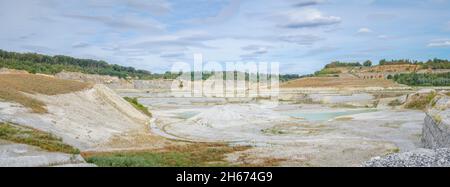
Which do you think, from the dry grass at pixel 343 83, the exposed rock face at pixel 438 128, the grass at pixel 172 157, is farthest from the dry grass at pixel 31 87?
the dry grass at pixel 343 83

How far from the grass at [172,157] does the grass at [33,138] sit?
1569mm

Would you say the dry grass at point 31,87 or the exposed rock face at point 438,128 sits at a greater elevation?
the dry grass at point 31,87

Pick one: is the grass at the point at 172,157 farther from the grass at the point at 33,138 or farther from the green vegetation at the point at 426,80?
the green vegetation at the point at 426,80

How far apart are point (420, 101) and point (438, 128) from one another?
41384 mm

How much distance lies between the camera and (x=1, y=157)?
21.8 metres

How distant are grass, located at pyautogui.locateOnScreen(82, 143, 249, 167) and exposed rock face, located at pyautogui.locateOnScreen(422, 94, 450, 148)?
Answer: 13.1 metres

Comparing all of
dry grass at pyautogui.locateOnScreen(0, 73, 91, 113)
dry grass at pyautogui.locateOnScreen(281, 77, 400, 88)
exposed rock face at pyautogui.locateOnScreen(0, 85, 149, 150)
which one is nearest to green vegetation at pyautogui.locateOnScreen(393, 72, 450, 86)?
dry grass at pyautogui.locateOnScreen(281, 77, 400, 88)

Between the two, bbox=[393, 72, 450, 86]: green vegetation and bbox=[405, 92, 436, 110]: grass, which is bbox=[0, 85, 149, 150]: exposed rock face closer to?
bbox=[405, 92, 436, 110]: grass

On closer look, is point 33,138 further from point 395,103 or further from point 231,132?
point 395,103

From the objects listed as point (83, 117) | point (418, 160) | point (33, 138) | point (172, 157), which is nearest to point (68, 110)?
point (83, 117)

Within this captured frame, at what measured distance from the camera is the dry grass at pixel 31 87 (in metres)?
39.4
